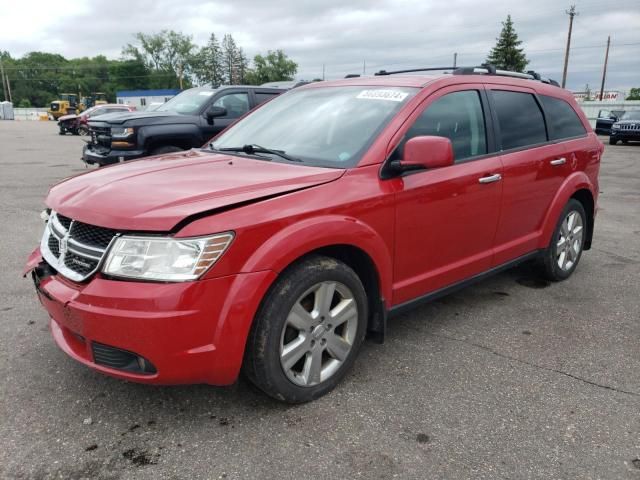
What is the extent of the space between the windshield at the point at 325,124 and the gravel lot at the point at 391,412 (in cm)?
131

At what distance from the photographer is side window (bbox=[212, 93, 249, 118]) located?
9617mm

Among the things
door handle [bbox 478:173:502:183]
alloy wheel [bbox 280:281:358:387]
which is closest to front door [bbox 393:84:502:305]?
door handle [bbox 478:173:502:183]

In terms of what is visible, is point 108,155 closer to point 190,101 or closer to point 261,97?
point 190,101

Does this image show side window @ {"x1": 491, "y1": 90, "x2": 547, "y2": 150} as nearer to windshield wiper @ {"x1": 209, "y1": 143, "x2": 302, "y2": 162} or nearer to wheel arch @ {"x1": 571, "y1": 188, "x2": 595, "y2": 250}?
wheel arch @ {"x1": 571, "y1": 188, "x2": 595, "y2": 250}

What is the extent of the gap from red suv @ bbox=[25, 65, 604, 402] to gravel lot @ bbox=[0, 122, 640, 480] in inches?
10.8

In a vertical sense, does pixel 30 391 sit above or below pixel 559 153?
below

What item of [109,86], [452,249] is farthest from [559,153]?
[109,86]

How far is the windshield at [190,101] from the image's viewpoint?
31.1ft

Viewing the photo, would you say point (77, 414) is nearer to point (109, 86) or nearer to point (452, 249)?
point (452, 249)

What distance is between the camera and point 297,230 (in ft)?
8.36

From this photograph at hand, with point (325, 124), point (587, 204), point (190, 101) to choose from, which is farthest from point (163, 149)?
point (587, 204)

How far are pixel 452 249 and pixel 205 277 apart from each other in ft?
6.06

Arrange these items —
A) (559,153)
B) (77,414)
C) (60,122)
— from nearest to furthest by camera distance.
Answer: (77,414), (559,153), (60,122)

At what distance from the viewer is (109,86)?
4673 inches
